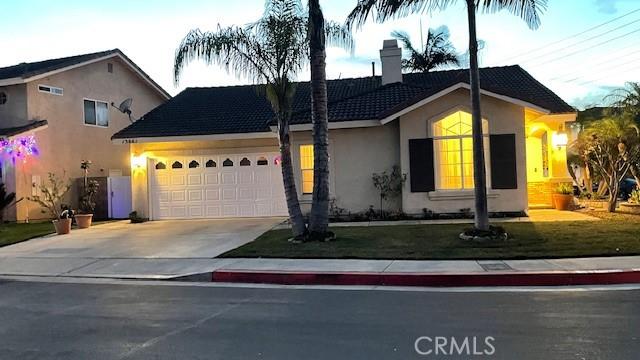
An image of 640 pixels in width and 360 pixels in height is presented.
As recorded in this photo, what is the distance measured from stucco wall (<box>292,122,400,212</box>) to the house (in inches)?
1.2

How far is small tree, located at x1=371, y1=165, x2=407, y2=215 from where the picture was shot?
669 inches

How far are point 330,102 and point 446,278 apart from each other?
11.0 metres

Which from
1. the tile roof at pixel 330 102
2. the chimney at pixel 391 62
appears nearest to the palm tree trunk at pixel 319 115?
the tile roof at pixel 330 102

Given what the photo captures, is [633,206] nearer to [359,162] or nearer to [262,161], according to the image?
[359,162]

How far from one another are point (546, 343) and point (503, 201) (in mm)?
11372

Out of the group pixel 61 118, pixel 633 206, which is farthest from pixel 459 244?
pixel 61 118

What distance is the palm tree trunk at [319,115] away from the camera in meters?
12.3

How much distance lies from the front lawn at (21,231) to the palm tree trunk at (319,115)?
8.71 meters

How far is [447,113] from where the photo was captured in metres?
16.5

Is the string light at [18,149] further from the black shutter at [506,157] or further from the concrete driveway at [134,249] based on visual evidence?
the black shutter at [506,157]

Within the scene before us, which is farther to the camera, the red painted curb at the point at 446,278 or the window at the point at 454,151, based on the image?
the window at the point at 454,151

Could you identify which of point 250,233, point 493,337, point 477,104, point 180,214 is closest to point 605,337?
point 493,337

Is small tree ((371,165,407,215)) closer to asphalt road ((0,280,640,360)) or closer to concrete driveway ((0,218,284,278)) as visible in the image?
concrete driveway ((0,218,284,278))

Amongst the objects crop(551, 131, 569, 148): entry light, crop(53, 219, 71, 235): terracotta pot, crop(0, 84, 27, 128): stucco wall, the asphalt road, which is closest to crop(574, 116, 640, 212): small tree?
crop(551, 131, 569, 148): entry light
